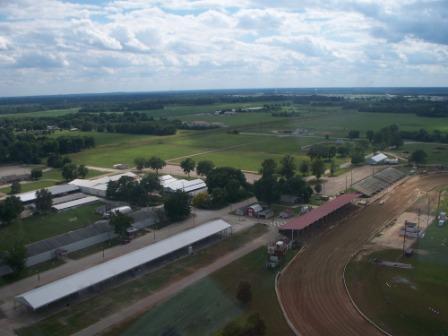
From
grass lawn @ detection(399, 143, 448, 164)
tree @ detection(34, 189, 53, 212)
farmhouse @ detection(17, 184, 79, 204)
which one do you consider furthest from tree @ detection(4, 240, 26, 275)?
grass lawn @ detection(399, 143, 448, 164)

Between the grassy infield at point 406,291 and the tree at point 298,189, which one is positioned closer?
the grassy infield at point 406,291

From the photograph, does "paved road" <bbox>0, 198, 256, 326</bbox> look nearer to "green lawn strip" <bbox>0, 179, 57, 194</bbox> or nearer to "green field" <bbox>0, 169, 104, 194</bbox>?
"green lawn strip" <bbox>0, 179, 57, 194</bbox>

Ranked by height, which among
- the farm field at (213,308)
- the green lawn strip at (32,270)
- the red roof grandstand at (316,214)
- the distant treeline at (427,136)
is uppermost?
the distant treeline at (427,136)

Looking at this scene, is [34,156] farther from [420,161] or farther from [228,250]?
[420,161]

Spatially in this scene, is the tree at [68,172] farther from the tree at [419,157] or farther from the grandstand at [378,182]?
the tree at [419,157]

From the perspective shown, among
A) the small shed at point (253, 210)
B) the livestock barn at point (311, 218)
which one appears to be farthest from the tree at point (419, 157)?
the small shed at point (253, 210)

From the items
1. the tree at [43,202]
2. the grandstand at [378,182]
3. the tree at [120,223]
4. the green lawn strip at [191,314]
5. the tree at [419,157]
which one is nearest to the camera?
the green lawn strip at [191,314]

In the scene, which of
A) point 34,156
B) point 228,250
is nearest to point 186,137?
point 34,156

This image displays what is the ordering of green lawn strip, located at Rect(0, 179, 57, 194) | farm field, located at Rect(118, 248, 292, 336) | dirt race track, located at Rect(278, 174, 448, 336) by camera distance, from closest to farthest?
1. farm field, located at Rect(118, 248, 292, 336)
2. dirt race track, located at Rect(278, 174, 448, 336)
3. green lawn strip, located at Rect(0, 179, 57, 194)
